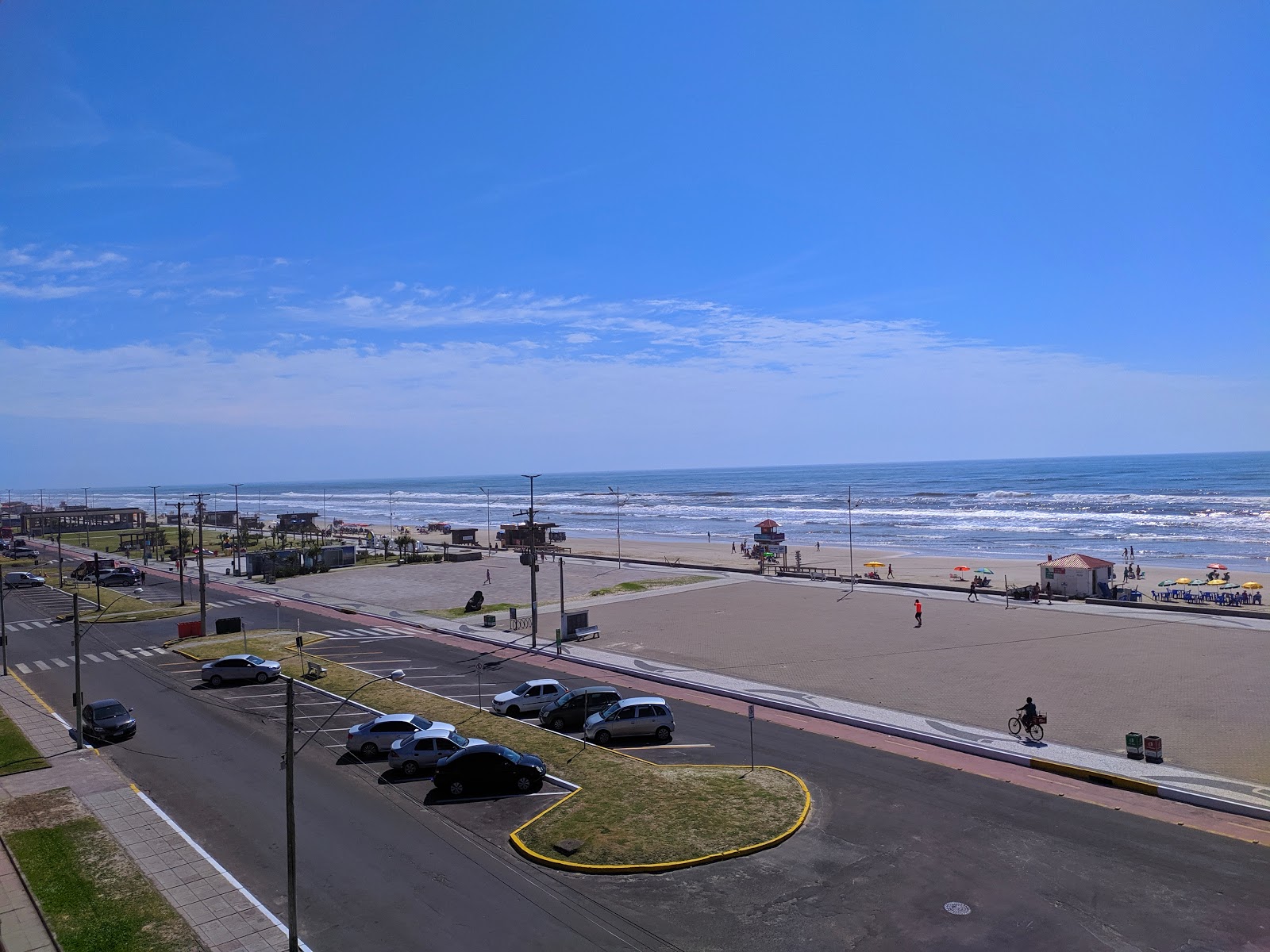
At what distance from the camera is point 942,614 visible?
42719 mm

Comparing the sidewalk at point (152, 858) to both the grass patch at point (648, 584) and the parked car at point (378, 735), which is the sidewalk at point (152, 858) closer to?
the parked car at point (378, 735)

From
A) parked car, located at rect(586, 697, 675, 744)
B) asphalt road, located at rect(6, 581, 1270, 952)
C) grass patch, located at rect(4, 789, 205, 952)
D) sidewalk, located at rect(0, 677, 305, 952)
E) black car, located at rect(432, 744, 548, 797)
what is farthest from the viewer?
parked car, located at rect(586, 697, 675, 744)

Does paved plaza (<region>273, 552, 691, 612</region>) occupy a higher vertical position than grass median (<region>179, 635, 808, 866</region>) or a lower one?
lower

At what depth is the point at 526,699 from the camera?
2581 centimetres

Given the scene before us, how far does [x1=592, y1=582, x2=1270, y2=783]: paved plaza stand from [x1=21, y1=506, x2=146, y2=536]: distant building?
107 metres

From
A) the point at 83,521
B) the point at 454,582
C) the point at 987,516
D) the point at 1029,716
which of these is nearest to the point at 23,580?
the point at 454,582

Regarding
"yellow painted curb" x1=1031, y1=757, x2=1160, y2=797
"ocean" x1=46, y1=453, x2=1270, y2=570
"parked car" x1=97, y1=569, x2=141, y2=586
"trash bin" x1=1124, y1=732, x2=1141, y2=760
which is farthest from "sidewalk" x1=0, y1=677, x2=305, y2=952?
"ocean" x1=46, y1=453, x2=1270, y2=570

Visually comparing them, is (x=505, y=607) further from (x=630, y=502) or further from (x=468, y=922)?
(x=630, y=502)

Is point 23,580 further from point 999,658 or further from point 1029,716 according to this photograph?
point 1029,716

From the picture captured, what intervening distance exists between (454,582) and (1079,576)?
136ft

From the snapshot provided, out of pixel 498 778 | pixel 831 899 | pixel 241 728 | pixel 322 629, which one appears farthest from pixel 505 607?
pixel 831 899

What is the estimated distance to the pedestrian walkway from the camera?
1332 inches

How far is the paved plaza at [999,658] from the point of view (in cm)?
2409

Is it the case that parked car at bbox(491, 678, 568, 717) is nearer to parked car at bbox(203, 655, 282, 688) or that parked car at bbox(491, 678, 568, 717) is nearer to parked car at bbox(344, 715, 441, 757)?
Result: parked car at bbox(344, 715, 441, 757)
